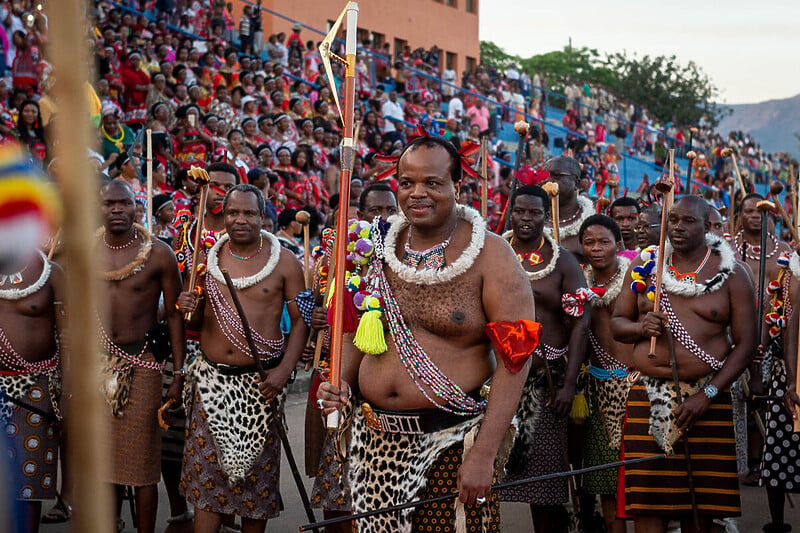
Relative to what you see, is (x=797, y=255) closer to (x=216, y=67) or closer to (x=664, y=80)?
(x=216, y=67)

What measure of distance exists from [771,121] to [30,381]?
131m

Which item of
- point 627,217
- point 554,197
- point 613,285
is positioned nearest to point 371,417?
point 613,285

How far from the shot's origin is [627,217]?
8359 mm

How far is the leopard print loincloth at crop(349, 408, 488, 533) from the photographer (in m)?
4.33

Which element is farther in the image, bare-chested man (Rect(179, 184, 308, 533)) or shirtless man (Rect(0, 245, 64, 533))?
shirtless man (Rect(0, 245, 64, 533))

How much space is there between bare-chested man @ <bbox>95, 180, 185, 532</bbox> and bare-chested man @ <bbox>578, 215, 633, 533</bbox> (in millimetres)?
2973

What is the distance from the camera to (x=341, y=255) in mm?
4203

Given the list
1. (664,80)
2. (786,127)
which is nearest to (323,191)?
(664,80)

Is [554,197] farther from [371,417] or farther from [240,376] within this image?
[371,417]

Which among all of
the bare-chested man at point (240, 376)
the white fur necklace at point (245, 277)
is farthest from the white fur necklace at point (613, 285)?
the white fur necklace at point (245, 277)

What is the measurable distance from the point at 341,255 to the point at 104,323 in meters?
2.83

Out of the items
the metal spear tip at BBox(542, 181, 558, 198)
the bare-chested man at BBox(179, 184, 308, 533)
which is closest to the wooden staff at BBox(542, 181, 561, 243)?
the metal spear tip at BBox(542, 181, 558, 198)

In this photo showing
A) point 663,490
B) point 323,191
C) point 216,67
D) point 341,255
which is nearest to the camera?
point 341,255

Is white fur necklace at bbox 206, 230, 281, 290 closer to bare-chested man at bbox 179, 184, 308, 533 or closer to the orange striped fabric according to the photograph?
bare-chested man at bbox 179, 184, 308, 533
